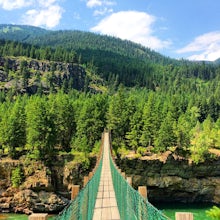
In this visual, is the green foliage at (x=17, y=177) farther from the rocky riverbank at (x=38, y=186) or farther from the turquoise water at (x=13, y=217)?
the turquoise water at (x=13, y=217)

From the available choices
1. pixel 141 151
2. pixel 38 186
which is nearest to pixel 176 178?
pixel 141 151

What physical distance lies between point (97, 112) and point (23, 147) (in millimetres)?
9550

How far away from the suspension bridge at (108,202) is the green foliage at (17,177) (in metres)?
14.7

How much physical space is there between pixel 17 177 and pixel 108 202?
23.1 metres

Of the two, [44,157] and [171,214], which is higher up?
[44,157]

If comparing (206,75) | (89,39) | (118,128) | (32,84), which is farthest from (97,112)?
(89,39)

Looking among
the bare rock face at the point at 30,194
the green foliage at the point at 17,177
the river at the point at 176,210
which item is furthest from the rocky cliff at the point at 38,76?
the river at the point at 176,210

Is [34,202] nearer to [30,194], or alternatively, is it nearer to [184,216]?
[30,194]

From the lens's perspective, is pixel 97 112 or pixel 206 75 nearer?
pixel 97 112

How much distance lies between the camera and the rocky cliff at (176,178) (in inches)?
1374

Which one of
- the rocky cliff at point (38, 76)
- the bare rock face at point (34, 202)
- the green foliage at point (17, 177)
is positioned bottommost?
the bare rock face at point (34, 202)

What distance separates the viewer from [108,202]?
35.2ft

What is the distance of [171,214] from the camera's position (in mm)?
30891

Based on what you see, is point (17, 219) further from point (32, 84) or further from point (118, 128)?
point (32, 84)
